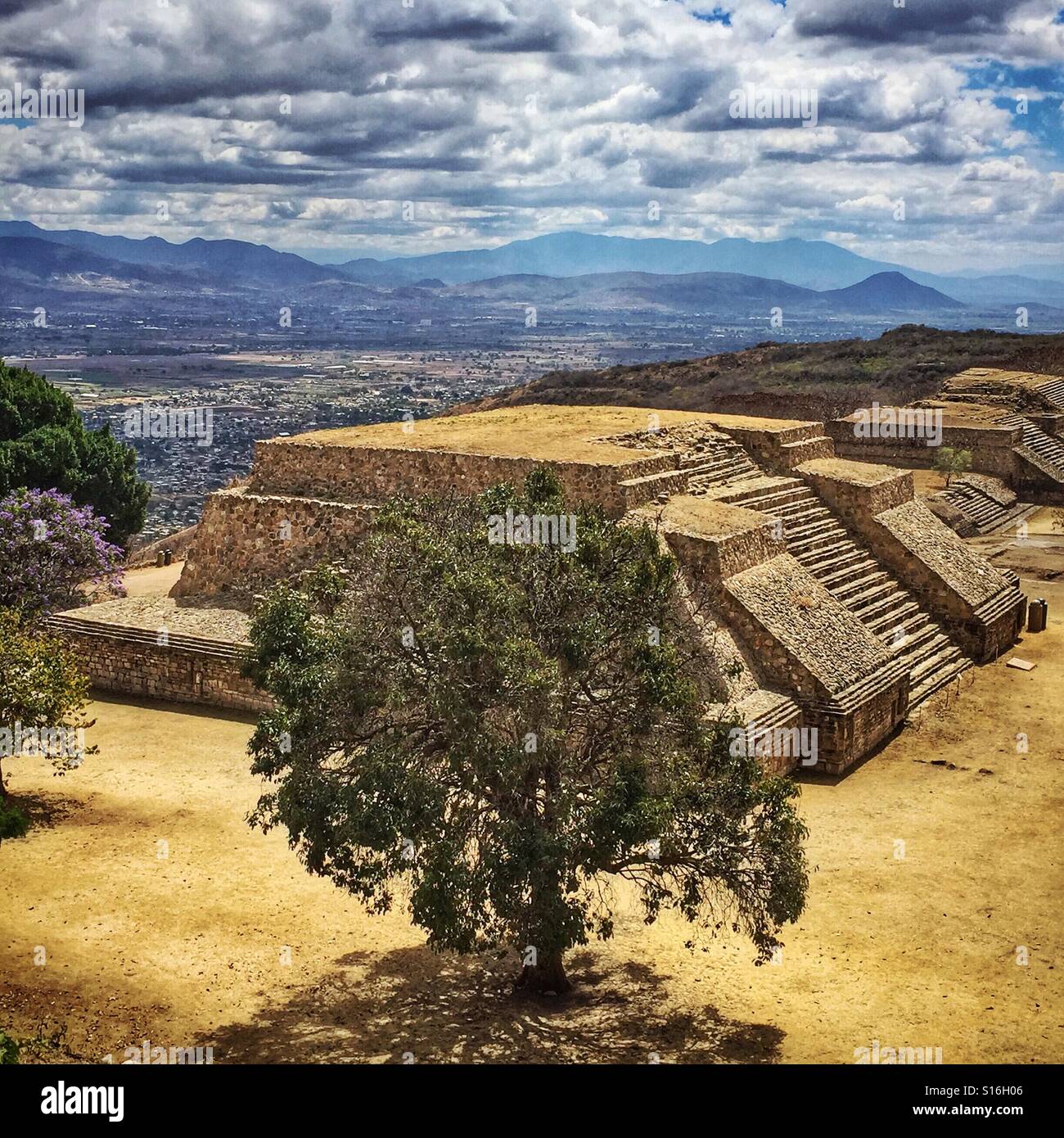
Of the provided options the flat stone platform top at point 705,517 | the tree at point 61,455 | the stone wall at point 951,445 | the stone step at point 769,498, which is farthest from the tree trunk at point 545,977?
the stone wall at point 951,445

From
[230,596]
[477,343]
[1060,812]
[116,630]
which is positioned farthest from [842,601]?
[477,343]

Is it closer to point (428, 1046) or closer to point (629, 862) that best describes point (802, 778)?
point (629, 862)

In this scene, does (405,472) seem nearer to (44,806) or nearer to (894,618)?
(44,806)

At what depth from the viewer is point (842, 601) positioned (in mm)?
17094

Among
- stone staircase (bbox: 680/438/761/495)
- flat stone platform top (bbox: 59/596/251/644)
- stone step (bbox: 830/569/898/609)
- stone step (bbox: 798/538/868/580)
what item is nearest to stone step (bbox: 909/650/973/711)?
stone step (bbox: 830/569/898/609)

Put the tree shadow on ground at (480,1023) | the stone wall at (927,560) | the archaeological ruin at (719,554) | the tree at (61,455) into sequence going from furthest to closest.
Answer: the tree at (61,455) < the stone wall at (927,560) < the archaeological ruin at (719,554) < the tree shadow on ground at (480,1023)

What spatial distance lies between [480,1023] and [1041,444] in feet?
97.3

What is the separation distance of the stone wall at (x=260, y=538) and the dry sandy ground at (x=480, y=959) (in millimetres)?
4252

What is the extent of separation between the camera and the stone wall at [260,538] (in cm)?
1714

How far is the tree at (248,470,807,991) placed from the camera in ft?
26.0

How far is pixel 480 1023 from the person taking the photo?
857cm

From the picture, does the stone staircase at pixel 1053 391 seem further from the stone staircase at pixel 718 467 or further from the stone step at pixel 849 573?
the stone step at pixel 849 573

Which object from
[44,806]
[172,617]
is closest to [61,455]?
[172,617]

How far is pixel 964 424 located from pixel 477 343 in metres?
118
